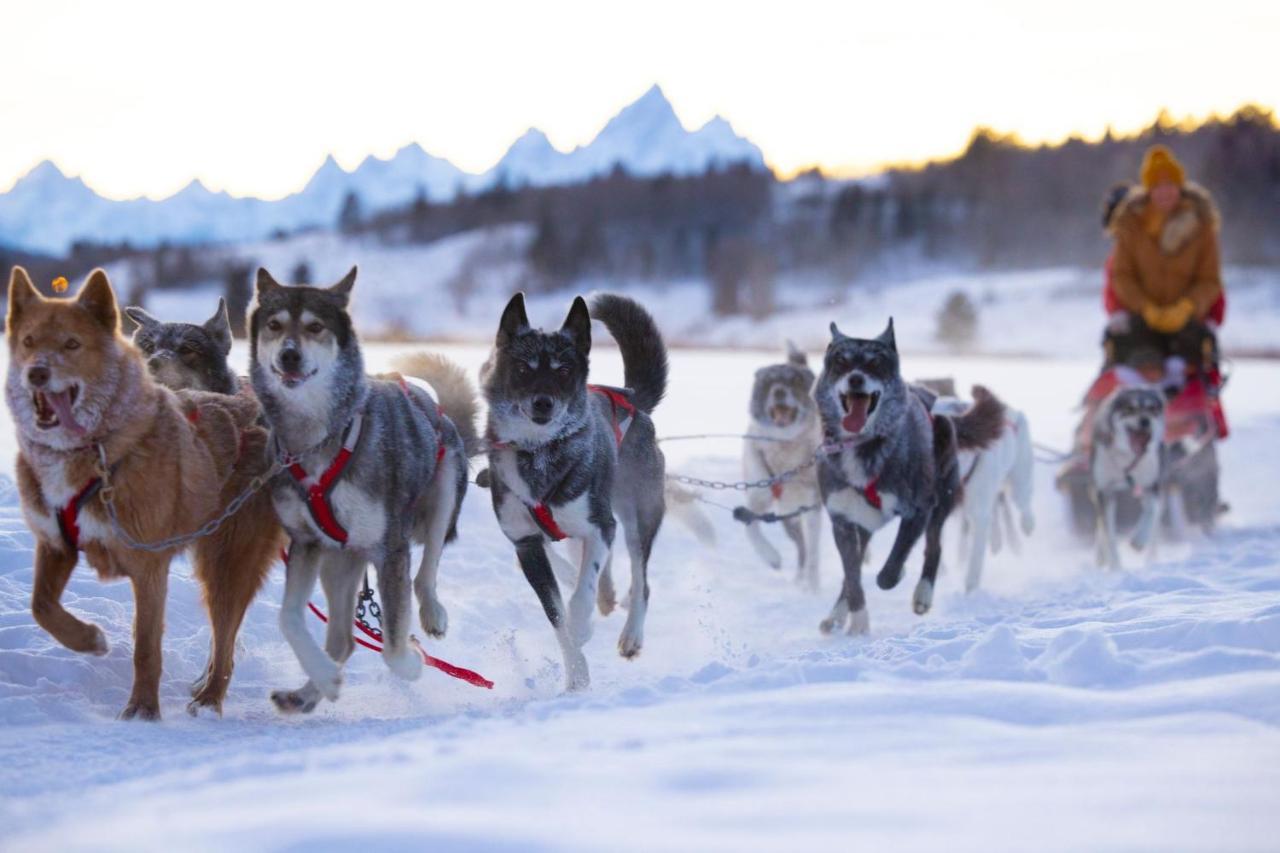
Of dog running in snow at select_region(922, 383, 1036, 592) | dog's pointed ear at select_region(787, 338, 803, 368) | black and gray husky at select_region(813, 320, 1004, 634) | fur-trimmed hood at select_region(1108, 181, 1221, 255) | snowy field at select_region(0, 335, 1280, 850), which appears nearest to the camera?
snowy field at select_region(0, 335, 1280, 850)

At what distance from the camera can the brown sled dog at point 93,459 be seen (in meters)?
3.42

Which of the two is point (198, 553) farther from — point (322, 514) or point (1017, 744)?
point (1017, 744)

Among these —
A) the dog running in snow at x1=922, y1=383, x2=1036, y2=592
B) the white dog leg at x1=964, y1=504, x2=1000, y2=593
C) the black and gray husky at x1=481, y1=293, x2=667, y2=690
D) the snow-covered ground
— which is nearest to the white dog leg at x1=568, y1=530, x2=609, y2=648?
the black and gray husky at x1=481, y1=293, x2=667, y2=690

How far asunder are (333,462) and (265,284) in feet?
1.92

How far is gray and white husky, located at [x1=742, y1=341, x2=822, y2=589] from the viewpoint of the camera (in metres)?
6.91

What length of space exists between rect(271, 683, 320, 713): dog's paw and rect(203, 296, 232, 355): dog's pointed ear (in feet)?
4.92

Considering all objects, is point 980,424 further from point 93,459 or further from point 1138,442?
point 93,459

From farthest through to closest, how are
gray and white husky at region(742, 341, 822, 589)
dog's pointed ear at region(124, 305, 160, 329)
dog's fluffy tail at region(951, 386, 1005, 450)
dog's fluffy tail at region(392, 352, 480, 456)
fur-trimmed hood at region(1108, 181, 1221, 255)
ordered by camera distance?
fur-trimmed hood at region(1108, 181, 1221, 255), gray and white husky at region(742, 341, 822, 589), dog's fluffy tail at region(951, 386, 1005, 450), dog's fluffy tail at region(392, 352, 480, 456), dog's pointed ear at region(124, 305, 160, 329)

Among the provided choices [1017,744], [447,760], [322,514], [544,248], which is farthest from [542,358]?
[544,248]

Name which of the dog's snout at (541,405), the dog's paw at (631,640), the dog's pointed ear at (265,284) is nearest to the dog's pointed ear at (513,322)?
the dog's snout at (541,405)

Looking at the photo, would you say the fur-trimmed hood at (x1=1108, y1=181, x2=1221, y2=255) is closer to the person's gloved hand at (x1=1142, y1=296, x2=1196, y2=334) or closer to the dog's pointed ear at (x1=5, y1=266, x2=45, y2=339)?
the person's gloved hand at (x1=1142, y1=296, x2=1196, y2=334)

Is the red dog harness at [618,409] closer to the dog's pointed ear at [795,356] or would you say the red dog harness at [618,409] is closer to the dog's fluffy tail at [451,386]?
the dog's fluffy tail at [451,386]

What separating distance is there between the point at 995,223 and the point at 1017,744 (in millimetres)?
62879

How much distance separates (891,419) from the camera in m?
5.20
